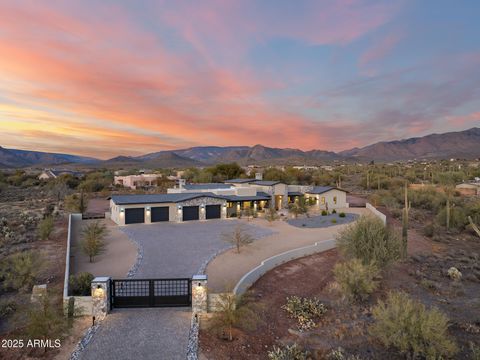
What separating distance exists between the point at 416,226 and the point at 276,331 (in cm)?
2633

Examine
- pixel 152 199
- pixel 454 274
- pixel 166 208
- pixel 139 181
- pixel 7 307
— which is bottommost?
pixel 454 274

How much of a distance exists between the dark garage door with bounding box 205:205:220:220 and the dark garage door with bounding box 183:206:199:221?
1222mm

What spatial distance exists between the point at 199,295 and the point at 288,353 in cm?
380

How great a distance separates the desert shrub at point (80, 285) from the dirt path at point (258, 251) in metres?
5.27

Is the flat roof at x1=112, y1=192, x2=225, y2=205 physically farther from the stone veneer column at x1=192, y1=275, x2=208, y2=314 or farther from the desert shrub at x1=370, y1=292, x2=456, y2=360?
the desert shrub at x1=370, y1=292, x2=456, y2=360

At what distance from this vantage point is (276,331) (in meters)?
10.9

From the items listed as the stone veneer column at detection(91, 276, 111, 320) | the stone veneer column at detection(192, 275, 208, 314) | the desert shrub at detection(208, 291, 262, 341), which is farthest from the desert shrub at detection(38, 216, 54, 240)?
the desert shrub at detection(208, 291, 262, 341)

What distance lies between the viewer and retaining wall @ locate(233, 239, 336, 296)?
13.3 meters

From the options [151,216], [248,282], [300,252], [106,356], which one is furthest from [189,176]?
[106,356]

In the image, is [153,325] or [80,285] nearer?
[153,325]

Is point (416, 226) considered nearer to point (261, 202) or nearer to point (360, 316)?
point (261, 202)

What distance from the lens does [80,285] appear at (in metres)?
12.8

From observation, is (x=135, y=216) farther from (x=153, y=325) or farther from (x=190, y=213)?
(x=153, y=325)

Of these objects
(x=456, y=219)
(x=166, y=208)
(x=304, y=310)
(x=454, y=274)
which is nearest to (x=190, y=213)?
(x=166, y=208)
